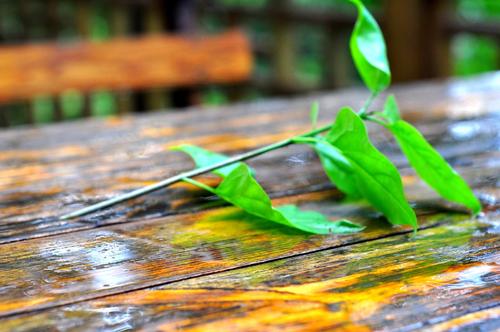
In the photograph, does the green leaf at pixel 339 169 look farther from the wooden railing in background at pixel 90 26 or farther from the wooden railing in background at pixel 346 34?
the wooden railing in background at pixel 346 34

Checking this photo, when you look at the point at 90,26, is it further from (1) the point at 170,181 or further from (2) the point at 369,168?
(2) the point at 369,168

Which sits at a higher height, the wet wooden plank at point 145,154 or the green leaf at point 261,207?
the green leaf at point 261,207

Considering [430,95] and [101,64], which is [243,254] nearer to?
[430,95]

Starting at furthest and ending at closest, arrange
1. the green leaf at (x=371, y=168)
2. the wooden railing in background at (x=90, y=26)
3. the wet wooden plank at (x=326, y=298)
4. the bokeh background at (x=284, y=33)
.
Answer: the bokeh background at (x=284, y=33) → the wooden railing in background at (x=90, y=26) → the green leaf at (x=371, y=168) → the wet wooden plank at (x=326, y=298)

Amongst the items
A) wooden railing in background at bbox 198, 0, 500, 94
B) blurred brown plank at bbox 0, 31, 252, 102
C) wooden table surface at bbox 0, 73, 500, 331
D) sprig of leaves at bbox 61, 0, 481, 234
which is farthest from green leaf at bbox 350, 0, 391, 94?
wooden railing in background at bbox 198, 0, 500, 94

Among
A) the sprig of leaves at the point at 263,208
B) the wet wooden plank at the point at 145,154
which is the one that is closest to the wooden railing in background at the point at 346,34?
the wet wooden plank at the point at 145,154

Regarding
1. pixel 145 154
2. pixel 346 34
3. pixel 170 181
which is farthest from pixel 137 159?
pixel 346 34
